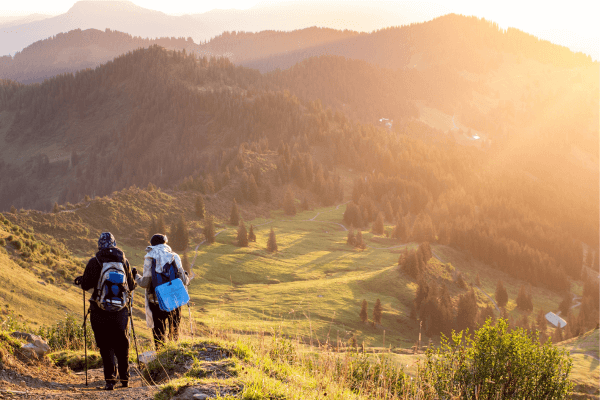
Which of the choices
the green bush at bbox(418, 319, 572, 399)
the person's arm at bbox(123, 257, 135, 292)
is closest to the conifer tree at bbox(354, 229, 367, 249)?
the green bush at bbox(418, 319, 572, 399)

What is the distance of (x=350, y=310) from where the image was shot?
Result: 6022 cm

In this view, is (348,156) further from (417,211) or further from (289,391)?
A: (289,391)

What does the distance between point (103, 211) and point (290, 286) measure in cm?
3553

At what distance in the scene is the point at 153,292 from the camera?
11.6 metres

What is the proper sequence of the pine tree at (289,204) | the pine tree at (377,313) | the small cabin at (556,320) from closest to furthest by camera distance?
the pine tree at (377,313)
the small cabin at (556,320)
the pine tree at (289,204)

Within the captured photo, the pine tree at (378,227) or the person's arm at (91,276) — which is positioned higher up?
the person's arm at (91,276)

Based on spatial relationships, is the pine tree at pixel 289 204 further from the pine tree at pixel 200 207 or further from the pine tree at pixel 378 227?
the pine tree at pixel 200 207

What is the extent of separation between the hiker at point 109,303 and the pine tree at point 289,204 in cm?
10323

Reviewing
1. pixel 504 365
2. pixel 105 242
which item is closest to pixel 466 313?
pixel 504 365

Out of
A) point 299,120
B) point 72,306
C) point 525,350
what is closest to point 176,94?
point 299,120

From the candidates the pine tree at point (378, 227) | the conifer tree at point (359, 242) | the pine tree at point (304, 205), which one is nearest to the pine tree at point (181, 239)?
the conifer tree at point (359, 242)

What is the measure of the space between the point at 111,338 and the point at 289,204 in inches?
4082

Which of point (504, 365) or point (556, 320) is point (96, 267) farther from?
point (556, 320)

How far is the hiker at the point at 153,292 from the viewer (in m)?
11.4
